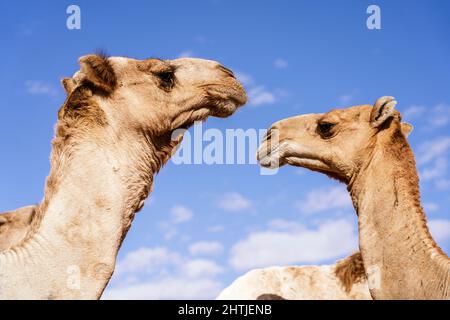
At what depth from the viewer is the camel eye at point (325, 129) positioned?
26.8 feet

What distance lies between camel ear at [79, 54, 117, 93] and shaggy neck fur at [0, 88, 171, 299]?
0.45 ft

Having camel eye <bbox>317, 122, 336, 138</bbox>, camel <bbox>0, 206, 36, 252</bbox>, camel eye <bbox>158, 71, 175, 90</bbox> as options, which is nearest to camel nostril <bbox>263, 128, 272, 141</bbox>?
camel eye <bbox>317, 122, 336, 138</bbox>

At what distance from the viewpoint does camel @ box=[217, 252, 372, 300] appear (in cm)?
1099

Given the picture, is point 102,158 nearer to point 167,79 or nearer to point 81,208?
point 81,208

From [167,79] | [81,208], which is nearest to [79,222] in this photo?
[81,208]

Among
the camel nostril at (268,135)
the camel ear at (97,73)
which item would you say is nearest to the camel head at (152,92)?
the camel ear at (97,73)

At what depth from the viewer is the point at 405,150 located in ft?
24.0

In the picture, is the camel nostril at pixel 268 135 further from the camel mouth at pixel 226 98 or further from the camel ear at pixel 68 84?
the camel ear at pixel 68 84

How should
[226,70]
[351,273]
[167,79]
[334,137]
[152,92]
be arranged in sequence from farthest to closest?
1. [351,273]
2. [334,137]
3. [226,70]
4. [167,79]
5. [152,92]

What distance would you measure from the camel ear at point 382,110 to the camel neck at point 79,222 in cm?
333

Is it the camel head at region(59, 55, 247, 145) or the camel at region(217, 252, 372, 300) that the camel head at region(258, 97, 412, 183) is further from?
the camel at region(217, 252, 372, 300)

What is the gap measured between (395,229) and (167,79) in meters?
2.72

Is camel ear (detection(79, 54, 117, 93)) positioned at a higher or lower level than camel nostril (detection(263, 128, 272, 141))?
lower

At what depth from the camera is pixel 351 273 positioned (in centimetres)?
1103
